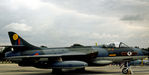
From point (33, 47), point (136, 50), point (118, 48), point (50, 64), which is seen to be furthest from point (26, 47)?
point (136, 50)

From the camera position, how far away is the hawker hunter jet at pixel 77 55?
12.8m

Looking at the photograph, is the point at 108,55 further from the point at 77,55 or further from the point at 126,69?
the point at 77,55

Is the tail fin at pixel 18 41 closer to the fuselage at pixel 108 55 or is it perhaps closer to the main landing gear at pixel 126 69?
the fuselage at pixel 108 55

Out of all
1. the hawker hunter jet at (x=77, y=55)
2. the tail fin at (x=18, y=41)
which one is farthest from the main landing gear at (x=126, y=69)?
the tail fin at (x=18, y=41)

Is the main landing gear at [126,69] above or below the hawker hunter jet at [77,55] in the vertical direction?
below

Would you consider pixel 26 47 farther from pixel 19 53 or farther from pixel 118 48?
pixel 118 48

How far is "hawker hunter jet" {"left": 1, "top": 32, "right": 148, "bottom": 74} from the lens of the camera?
12781mm

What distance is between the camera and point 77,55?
44.0 feet

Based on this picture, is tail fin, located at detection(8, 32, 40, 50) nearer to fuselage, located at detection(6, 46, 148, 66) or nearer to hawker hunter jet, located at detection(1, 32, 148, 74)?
hawker hunter jet, located at detection(1, 32, 148, 74)

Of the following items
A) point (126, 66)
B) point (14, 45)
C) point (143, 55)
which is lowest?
point (126, 66)

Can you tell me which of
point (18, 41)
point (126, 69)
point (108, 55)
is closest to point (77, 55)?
point (108, 55)

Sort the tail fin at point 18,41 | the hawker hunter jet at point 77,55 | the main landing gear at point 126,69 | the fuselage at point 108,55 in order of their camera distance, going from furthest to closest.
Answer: the tail fin at point 18,41
the fuselage at point 108,55
the main landing gear at point 126,69
the hawker hunter jet at point 77,55

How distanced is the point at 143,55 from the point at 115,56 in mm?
2312

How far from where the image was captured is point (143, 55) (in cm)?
1374
